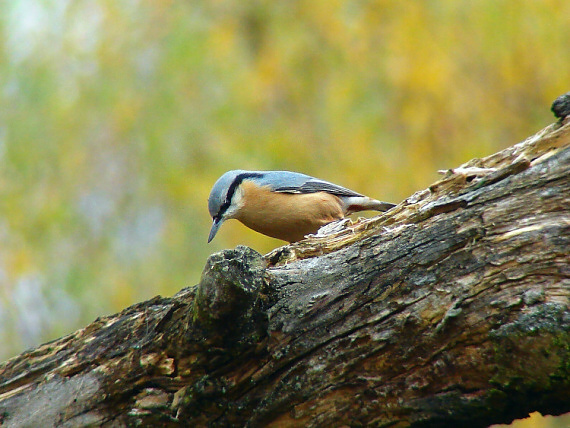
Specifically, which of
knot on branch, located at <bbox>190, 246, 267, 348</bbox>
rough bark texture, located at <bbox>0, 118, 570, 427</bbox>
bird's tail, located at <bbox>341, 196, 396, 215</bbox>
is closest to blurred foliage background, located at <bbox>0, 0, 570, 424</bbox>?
bird's tail, located at <bbox>341, 196, 396, 215</bbox>

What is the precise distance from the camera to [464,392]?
2078mm

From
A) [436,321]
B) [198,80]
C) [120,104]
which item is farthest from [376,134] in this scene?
[436,321]

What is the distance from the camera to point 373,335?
2260 millimetres

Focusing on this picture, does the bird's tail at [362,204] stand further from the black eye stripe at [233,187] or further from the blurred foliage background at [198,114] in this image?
the blurred foliage background at [198,114]

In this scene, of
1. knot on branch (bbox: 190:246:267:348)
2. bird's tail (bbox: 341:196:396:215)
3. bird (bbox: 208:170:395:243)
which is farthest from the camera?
bird's tail (bbox: 341:196:396:215)

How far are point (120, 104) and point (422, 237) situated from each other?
15.8ft

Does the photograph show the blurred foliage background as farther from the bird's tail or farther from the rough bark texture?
the rough bark texture

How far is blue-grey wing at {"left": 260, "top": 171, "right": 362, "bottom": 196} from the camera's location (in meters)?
4.77

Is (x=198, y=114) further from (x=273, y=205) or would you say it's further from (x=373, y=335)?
(x=373, y=335)

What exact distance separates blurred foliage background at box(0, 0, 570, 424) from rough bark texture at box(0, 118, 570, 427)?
3.40 meters

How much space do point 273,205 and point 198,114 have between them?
2229mm

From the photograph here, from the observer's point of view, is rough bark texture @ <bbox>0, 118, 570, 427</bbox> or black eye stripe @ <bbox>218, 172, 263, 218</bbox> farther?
black eye stripe @ <bbox>218, 172, 263, 218</bbox>

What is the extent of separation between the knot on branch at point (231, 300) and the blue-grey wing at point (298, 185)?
8.03 feet

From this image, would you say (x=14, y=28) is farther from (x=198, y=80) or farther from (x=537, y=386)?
(x=537, y=386)
